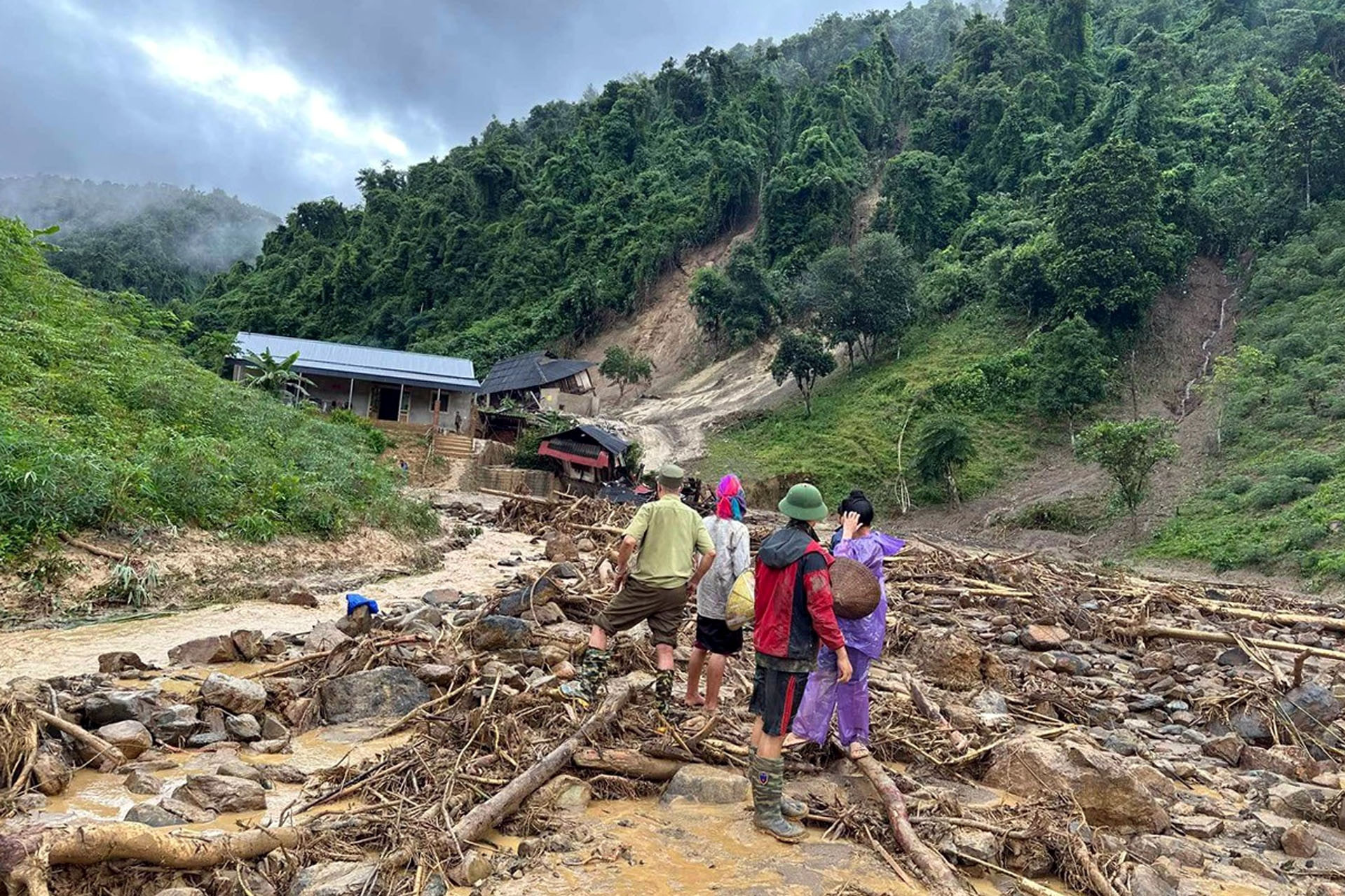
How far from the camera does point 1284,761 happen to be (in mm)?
5766

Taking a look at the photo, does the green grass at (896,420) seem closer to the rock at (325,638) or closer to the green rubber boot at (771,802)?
the rock at (325,638)

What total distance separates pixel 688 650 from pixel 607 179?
207 feet

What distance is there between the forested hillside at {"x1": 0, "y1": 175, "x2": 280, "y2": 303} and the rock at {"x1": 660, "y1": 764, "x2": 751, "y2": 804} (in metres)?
72.7

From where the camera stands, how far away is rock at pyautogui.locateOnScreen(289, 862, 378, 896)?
3.08 m

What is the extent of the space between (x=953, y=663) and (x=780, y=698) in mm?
4100

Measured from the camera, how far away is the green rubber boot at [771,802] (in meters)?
3.99

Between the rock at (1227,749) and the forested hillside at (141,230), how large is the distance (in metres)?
73.9

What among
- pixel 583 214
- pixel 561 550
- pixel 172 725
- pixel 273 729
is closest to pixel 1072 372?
pixel 561 550

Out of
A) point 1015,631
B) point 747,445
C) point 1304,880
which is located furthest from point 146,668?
point 747,445

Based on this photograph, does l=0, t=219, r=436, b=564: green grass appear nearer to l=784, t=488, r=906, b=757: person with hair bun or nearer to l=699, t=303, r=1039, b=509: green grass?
l=784, t=488, r=906, b=757: person with hair bun

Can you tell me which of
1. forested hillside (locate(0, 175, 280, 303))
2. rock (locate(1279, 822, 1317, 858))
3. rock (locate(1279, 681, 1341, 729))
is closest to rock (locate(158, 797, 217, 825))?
Answer: rock (locate(1279, 822, 1317, 858))

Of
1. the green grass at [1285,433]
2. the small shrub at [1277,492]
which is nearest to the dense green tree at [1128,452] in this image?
the green grass at [1285,433]

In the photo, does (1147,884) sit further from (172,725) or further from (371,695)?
(172,725)

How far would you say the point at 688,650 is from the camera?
321 inches
